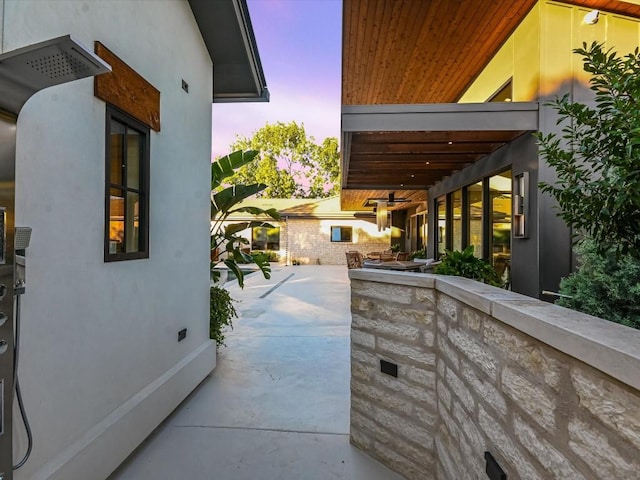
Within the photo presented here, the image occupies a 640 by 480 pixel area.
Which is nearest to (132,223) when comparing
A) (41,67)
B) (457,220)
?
(41,67)

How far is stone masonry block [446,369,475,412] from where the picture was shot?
2033 mm

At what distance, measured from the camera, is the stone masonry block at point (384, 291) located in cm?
269

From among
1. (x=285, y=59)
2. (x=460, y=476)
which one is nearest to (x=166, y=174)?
(x=460, y=476)

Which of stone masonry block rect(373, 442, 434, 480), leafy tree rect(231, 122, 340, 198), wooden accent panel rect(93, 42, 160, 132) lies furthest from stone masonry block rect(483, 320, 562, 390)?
leafy tree rect(231, 122, 340, 198)

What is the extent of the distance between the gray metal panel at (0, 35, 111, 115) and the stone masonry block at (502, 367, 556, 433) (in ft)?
6.96

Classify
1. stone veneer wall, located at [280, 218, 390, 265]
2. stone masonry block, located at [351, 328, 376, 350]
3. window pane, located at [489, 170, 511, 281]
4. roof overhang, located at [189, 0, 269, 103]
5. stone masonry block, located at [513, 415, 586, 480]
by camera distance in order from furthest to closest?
stone veneer wall, located at [280, 218, 390, 265] → window pane, located at [489, 170, 511, 281] → roof overhang, located at [189, 0, 269, 103] → stone masonry block, located at [351, 328, 376, 350] → stone masonry block, located at [513, 415, 586, 480]

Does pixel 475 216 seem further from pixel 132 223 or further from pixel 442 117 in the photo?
pixel 132 223

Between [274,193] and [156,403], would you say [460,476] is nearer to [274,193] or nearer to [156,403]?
[156,403]

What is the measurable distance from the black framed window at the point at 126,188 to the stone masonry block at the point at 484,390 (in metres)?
2.55

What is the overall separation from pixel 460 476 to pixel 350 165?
5.73 meters

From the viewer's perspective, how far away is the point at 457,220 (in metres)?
8.01

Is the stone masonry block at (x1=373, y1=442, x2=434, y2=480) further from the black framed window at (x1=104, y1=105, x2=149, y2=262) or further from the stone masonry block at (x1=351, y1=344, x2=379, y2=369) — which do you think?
the black framed window at (x1=104, y1=105, x2=149, y2=262)

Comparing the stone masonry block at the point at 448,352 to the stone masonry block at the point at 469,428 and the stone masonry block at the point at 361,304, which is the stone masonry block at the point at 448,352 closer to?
the stone masonry block at the point at 469,428

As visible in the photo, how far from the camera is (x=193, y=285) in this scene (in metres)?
4.46
